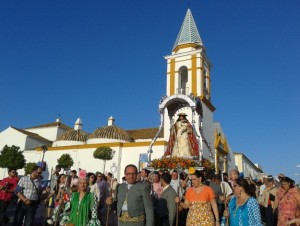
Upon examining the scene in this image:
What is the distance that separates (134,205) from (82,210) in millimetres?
767

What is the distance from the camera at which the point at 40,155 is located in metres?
36.4

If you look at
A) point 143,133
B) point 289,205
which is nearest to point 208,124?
point 143,133

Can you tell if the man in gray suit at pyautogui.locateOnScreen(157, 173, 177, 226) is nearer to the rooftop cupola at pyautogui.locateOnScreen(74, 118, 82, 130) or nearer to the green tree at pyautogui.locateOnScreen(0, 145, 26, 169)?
the green tree at pyautogui.locateOnScreen(0, 145, 26, 169)

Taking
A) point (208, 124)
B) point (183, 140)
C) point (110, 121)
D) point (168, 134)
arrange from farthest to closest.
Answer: point (110, 121) < point (208, 124) < point (168, 134) < point (183, 140)

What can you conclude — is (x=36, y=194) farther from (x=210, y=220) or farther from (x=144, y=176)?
(x=210, y=220)

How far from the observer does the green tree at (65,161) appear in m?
30.7

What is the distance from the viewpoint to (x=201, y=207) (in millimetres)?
4730

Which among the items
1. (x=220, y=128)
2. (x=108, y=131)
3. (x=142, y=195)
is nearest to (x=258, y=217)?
(x=142, y=195)

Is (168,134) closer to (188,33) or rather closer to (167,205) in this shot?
(188,33)

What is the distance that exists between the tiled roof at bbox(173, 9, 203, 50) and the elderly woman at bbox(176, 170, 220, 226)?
26636 mm

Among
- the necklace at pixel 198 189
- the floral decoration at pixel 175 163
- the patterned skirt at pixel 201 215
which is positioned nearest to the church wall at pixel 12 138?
the floral decoration at pixel 175 163

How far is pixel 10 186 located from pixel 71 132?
31.9 metres

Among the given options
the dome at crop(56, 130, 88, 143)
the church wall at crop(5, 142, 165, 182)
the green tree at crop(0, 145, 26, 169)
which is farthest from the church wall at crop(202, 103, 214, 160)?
the green tree at crop(0, 145, 26, 169)

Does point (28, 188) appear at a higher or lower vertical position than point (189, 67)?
lower
